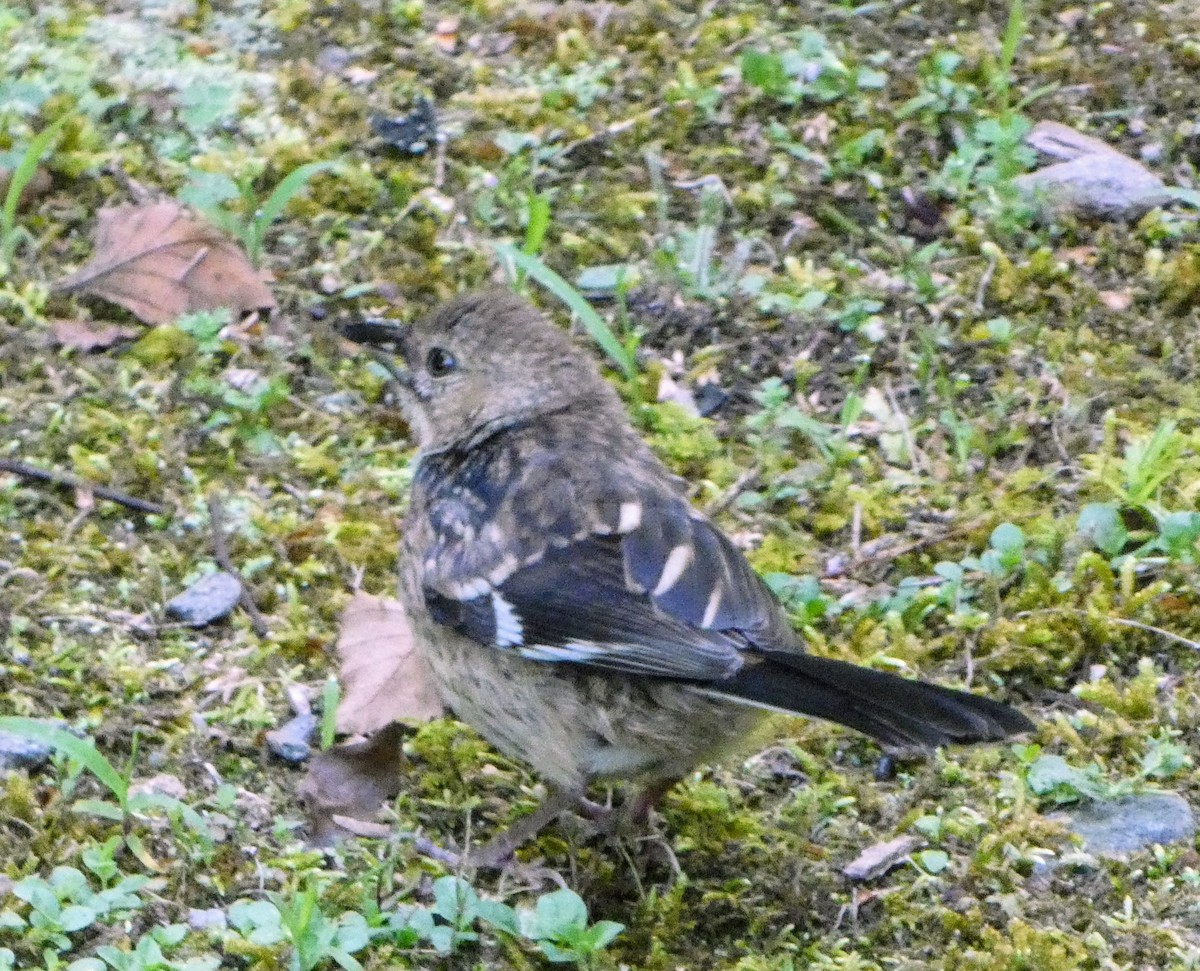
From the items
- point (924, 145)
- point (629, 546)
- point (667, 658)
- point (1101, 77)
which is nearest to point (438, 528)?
point (629, 546)

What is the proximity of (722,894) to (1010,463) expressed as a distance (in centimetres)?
196

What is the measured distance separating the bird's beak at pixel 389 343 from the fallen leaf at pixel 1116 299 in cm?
236

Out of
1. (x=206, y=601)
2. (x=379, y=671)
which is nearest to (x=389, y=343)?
(x=206, y=601)

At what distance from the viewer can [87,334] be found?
237 inches

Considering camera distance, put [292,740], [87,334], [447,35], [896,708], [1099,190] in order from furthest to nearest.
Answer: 1. [447,35]
2. [1099,190]
3. [87,334]
4. [292,740]
5. [896,708]

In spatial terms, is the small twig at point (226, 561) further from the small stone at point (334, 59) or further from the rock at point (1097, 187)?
the rock at point (1097, 187)

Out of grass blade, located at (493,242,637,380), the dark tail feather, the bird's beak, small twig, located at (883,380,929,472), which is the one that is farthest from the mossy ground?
the dark tail feather

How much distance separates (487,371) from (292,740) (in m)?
1.16

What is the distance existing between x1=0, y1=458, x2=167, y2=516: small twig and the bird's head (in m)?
0.85

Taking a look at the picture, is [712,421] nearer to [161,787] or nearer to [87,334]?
[87,334]

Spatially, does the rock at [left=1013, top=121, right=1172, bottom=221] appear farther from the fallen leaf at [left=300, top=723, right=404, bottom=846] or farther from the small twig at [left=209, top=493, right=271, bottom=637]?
the fallen leaf at [left=300, top=723, right=404, bottom=846]

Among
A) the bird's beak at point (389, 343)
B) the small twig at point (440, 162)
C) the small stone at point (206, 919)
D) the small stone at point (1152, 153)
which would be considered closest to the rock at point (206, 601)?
the bird's beak at point (389, 343)

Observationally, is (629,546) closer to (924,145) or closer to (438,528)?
(438,528)

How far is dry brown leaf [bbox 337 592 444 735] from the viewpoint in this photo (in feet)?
15.8
